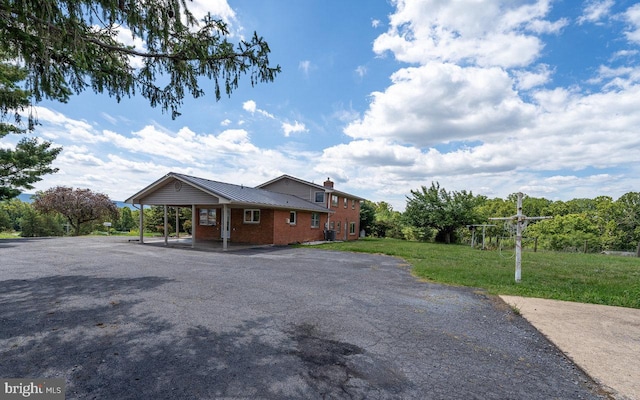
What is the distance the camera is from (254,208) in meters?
17.2

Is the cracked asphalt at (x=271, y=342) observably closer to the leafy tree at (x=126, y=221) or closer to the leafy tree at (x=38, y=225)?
the leafy tree at (x=38, y=225)

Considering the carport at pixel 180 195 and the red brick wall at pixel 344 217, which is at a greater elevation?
the carport at pixel 180 195

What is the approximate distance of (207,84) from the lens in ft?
14.3

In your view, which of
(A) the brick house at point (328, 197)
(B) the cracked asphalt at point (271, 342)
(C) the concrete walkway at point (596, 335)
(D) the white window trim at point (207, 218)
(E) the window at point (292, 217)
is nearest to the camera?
(B) the cracked asphalt at point (271, 342)

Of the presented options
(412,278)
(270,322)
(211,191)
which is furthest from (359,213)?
(270,322)

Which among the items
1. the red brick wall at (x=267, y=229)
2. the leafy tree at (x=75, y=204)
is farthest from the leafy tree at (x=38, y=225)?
the red brick wall at (x=267, y=229)

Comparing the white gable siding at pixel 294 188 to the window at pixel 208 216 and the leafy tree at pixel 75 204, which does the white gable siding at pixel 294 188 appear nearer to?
the window at pixel 208 216

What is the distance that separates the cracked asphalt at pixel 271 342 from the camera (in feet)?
8.89

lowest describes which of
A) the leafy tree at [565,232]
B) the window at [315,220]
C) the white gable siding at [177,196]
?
the leafy tree at [565,232]

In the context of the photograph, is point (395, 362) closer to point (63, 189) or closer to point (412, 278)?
point (412, 278)

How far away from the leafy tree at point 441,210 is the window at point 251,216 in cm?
1556

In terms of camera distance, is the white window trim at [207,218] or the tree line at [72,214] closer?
the white window trim at [207,218]

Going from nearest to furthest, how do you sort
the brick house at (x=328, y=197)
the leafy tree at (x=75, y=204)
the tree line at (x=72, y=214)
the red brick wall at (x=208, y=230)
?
the red brick wall at (x=208, y=230) → the brick house at (x=328, y=197) → the leafy tree at (x=75, y=204) → the tree line at (x=72, y=214)

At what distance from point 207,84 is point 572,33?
1242cm
